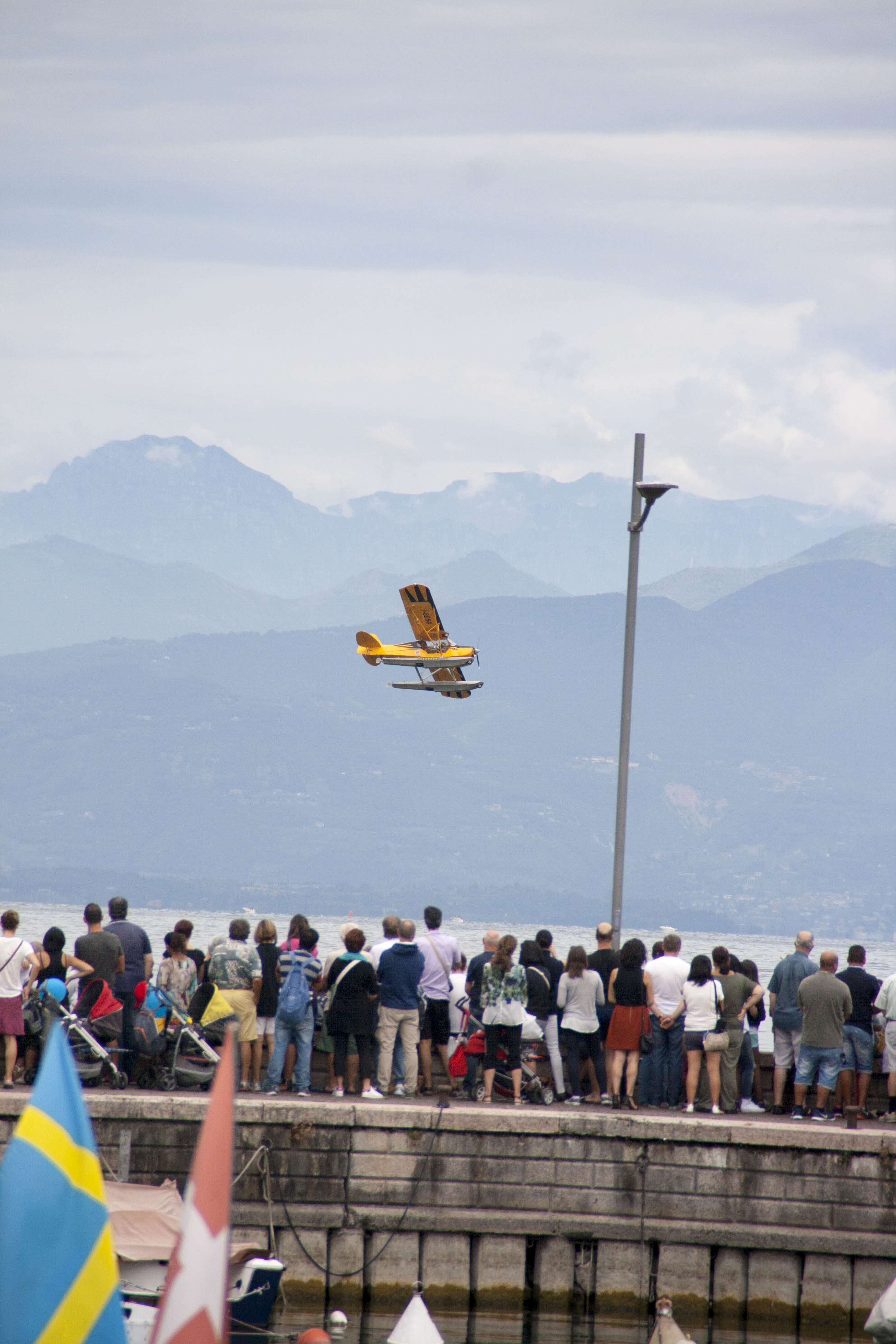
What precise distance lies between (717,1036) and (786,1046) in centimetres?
105

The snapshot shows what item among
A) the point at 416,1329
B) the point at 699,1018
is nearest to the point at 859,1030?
the point at 699,1018

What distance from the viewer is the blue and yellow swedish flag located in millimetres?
7004

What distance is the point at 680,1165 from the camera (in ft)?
51.1

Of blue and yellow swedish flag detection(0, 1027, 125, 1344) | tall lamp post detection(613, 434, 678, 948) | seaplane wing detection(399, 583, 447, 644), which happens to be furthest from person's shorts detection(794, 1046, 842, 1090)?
seaplane wing detection(399, 583, 447, 644)

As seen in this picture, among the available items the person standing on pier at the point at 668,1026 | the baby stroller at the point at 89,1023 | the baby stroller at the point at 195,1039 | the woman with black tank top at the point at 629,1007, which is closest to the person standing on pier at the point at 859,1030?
the person standing on pier at the point at 668,1026

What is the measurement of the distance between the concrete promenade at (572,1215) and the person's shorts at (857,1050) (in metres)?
1.06

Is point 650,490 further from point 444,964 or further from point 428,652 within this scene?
point 428,652

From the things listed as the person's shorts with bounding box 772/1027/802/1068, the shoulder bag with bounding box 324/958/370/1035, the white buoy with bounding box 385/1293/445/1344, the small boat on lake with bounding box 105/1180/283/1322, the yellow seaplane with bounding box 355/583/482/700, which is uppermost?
the yellow seaplane with bounding box 355/583/482/700

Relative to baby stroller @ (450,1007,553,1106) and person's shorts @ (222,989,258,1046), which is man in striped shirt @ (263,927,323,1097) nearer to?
person's shorts @ (222,989,258,1046)

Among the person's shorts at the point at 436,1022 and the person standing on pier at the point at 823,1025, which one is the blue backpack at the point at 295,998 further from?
the person standing on pier at the point at 823,1025

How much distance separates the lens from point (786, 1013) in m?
16.5

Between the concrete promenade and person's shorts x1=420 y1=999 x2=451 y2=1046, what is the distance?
1449 mm

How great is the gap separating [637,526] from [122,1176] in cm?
878

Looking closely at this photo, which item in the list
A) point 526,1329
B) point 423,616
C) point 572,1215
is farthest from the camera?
point 423,616
